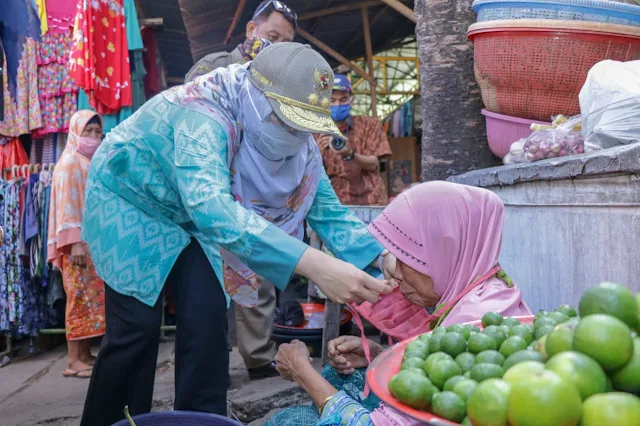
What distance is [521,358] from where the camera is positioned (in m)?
1.13

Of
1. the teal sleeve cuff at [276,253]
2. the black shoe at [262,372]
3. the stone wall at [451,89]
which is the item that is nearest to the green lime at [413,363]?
the teal sleeve cuff at [276,253]

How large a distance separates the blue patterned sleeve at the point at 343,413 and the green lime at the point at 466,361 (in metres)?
0.33

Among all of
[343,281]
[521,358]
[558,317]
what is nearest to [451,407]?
[521,358]

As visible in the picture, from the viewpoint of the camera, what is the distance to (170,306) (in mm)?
5707

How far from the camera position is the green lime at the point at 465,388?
1100 millimetres

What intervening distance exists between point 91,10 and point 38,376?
2837 millimetres

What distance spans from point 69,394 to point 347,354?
8.69 feet

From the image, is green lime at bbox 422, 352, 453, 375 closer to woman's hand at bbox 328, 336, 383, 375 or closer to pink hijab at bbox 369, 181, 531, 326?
pink hijab at bbox 369, 181, 531, 326

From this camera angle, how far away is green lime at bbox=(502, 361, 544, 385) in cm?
99

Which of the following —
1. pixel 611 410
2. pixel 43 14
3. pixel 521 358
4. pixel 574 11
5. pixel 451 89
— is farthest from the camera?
pixel 43 14

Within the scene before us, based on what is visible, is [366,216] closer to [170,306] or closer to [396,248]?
[396,248]

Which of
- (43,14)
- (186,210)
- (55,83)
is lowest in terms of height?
(186,210)

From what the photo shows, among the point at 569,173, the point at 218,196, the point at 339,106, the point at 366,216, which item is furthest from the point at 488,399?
the point at 339,106

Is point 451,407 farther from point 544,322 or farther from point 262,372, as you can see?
point 262,372
